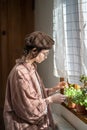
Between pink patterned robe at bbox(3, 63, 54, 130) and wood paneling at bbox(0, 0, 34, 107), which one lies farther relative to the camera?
wood paneling at bbox(0, 0, 34, 107)

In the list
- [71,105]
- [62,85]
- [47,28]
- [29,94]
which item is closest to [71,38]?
[62,85]

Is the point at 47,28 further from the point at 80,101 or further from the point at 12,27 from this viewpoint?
the point at 80,101

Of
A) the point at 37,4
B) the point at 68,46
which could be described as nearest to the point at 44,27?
the point at 37,4

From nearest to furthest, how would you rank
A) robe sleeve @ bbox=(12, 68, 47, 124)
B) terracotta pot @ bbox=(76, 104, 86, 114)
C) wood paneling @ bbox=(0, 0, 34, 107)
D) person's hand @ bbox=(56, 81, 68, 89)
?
robe sleeve @ bbox=(12, 68, 47, 124) < terracotta pot @ bbox=(76, 104, 86, 114) < person's hand @ bbox=(56, 81, 68, 89) < wood paneling @ bbox=(0, 0, 34, 107)

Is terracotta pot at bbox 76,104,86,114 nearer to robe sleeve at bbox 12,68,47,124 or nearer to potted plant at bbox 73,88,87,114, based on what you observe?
potted plant at bbox 73,88,87,114

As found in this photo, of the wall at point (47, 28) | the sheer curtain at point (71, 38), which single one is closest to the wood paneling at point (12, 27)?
the wall at point (47, 28)

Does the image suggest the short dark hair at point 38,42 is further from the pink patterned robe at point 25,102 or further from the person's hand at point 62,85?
the person's hand at point 62,85

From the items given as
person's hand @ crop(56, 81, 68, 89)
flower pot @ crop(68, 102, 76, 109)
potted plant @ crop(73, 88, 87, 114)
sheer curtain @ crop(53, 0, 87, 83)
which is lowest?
flower pot @ crop(68, 102, 76, 109)

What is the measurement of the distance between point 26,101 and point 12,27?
185 cm

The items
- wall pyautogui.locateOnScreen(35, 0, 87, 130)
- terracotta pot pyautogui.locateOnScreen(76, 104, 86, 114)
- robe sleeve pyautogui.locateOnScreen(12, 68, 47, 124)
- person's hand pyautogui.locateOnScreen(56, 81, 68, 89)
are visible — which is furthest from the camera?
wall pyautogui.locateOnScreen(35, 0, 87, 130)

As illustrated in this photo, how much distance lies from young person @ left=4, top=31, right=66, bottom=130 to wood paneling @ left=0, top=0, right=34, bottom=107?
161cm

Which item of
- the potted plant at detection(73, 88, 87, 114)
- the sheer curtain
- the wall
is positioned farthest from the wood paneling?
the potted plant at detection(73, 88, 87, 114)

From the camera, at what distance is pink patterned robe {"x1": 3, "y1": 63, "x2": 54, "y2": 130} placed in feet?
5.64

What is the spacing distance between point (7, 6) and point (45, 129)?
197cm
